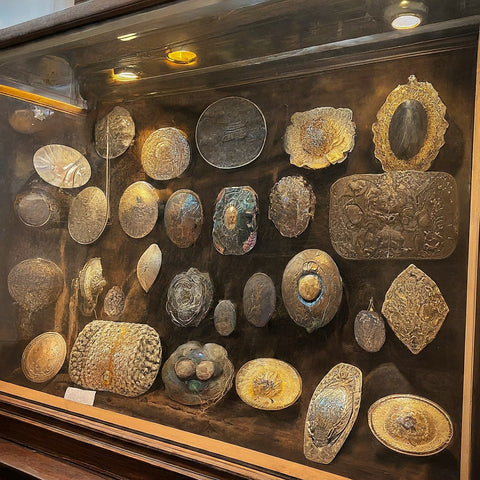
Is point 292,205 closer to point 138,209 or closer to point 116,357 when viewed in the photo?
point 138,209

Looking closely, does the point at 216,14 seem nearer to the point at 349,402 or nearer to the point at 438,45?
the point at 438,45

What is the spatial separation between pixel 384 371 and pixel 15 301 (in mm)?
1090

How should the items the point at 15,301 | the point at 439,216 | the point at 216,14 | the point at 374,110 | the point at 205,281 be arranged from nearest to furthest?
the point at 439,216
the point at 374,110
the point at 216,14
the point at 205,281
the point at 15,301

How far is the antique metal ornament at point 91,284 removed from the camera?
1524 millimetres

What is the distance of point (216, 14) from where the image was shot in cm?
124

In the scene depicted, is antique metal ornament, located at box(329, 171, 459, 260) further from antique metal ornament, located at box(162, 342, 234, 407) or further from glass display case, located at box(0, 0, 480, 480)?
antique metal ornament, located at box(162, 342, 234, 407)

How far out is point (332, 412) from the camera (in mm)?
1098

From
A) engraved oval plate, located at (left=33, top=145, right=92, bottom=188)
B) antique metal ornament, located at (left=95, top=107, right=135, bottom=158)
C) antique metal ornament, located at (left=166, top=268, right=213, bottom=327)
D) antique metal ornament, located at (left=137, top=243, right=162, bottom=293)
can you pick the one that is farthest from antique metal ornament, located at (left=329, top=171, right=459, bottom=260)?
engraved oval plate, located at (left=33, top=145, right=92, bottom=188)

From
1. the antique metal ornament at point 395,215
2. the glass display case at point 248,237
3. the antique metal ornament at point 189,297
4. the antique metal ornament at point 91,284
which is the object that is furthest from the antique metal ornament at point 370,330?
the antique metal ornament at point 91,284

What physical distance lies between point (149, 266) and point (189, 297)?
142mm

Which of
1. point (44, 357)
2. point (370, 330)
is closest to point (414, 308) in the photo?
point (370, 330)

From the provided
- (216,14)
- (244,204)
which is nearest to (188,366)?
(244,204)

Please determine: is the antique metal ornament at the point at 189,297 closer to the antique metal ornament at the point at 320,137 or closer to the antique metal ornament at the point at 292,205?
the antique metal ornament at the point at 292,205

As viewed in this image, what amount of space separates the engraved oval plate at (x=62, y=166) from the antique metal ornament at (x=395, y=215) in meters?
0.76
